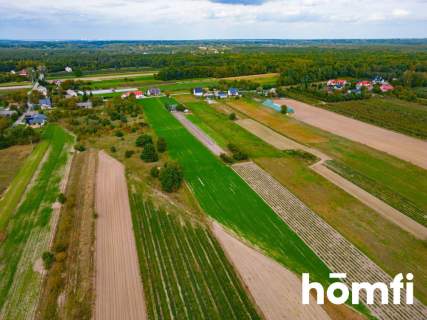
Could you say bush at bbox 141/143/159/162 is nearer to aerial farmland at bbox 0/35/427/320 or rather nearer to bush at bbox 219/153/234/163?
aerial farmland at bbox 0/35/427/320

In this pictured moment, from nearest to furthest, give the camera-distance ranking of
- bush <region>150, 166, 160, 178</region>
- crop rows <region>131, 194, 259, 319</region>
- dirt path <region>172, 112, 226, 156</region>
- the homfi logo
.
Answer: crop rows <region>131, 194, 259, 319</region>
the homfi logo
bush <region>150, 166, 160, 178</region>
dirt path <region>172, 112, 226, 156</region>

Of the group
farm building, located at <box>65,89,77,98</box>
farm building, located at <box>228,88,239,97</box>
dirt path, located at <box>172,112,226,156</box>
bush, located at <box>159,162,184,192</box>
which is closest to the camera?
bush, located at <box>159,162,184,192</box>

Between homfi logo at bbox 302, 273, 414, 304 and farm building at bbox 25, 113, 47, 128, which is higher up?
farm building at bbox 25, 113, 47, 128

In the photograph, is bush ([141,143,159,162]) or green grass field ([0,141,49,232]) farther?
bush ([141,143,159,162])

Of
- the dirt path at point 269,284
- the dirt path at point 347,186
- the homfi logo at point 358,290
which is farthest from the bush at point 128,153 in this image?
the homfi logo at point 358,290

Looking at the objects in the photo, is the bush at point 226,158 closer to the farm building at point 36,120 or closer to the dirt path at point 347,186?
the dirt path at point 347,186

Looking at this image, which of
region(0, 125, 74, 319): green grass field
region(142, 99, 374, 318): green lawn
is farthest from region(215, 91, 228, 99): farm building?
region(0, 125, 74, 319): green grass field
